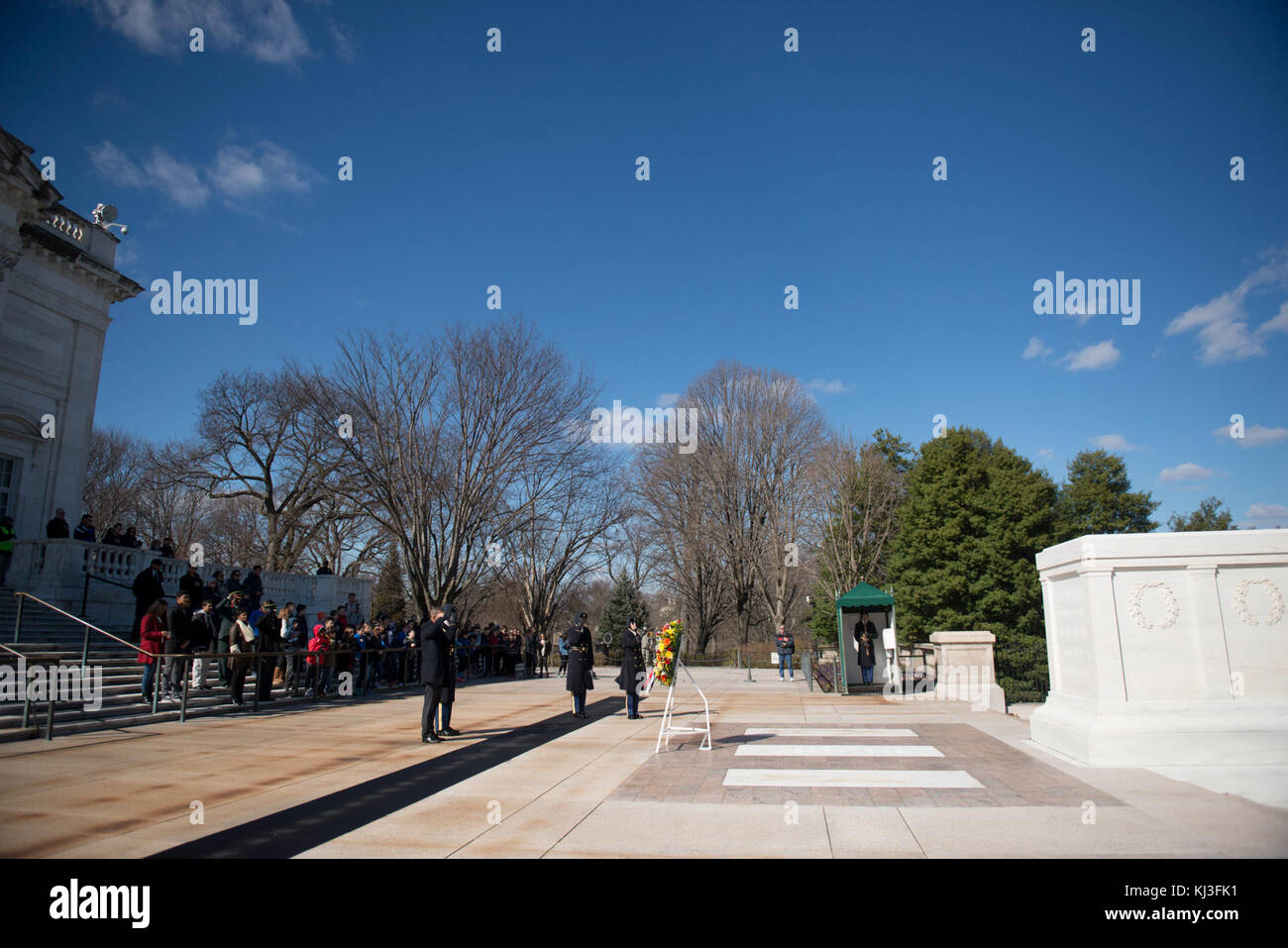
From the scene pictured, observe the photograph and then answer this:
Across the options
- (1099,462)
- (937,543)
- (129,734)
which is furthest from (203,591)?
(1099,462)

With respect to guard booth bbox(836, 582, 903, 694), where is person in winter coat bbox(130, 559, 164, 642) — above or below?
above

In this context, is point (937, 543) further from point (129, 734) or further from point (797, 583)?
point (129, 734)

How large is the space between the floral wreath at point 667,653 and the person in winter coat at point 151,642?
875 centimetres

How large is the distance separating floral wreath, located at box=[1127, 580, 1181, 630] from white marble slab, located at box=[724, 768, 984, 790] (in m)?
2.66

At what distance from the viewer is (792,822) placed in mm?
5922

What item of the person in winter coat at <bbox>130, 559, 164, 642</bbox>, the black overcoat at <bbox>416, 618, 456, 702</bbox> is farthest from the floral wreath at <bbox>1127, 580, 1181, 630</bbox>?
the person in winter coat at <bbox>130, 559, 164, 642</bbox>

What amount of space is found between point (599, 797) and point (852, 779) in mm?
2726

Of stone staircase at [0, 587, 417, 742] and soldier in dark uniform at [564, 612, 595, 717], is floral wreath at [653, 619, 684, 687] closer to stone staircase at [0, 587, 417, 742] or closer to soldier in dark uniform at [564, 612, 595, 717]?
soldier in dark uniform at [564, 612, 595, 717]

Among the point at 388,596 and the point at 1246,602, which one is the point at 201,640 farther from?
the point at 388,596

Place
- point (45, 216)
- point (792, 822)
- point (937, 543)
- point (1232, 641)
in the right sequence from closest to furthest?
point (792, 822) → point (1232, 641) → point (45, 216) → point (937, 543)

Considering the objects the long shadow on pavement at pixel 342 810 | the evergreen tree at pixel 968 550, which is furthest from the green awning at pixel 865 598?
the evergreen tree at pixel 968 550

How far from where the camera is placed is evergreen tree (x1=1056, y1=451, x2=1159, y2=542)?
48.9 m

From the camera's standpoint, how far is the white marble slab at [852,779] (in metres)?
7.43
